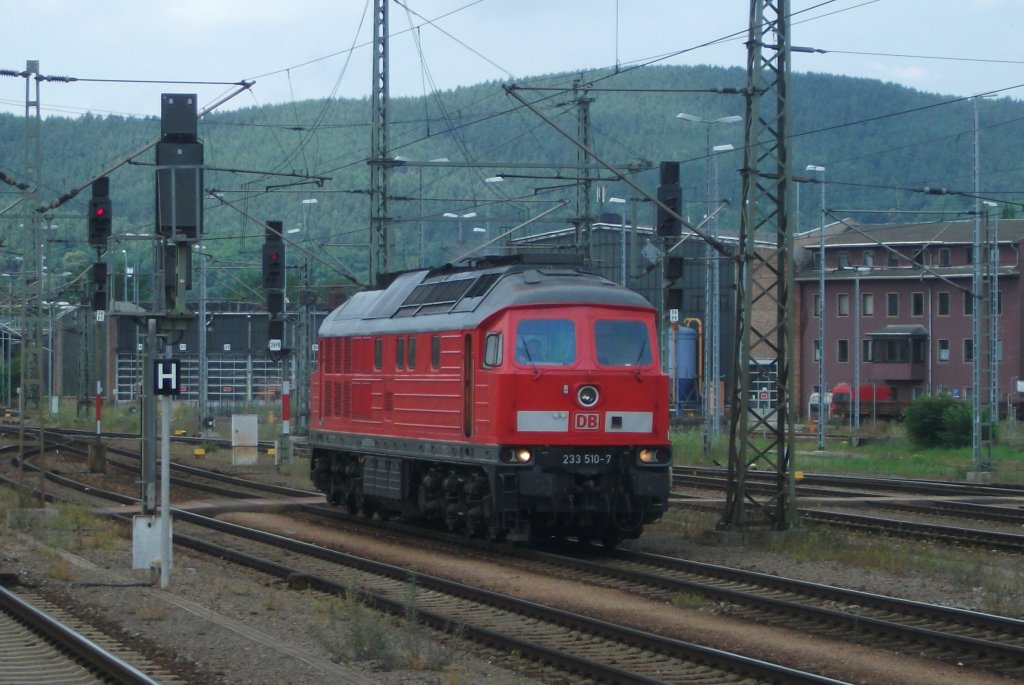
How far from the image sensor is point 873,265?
86250mm

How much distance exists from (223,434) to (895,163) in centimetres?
14898

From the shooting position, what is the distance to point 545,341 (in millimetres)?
20609

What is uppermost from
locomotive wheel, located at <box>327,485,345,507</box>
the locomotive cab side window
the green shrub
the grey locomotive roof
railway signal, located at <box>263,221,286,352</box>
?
railway signal, located at <box>263,221,286,352</box>

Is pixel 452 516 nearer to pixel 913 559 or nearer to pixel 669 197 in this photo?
pixel 913 559

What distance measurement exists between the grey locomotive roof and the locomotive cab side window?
332 mm

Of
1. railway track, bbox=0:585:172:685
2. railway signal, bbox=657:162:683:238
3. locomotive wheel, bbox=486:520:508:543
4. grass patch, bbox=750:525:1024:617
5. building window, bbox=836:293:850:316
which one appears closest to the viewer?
railway track, bbox=0:585:172:685

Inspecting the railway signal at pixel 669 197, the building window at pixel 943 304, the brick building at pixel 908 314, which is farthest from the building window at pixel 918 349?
the railway signal at pixel 669 197

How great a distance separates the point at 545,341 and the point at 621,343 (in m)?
1.15

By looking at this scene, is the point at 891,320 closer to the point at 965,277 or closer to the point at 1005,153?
the point at 965,277

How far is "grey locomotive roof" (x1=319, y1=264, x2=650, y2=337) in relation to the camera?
20844 millimetres

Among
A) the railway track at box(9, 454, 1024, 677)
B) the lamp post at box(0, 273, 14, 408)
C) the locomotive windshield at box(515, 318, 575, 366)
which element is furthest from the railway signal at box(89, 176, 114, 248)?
the lamp post at box(0, 273, 14, 408)

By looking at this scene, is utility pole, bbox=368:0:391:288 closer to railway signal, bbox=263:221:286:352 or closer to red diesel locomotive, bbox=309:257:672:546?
railway signal, bbox=263:221:286:352

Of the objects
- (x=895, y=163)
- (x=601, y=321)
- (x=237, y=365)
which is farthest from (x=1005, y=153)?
(x=601, y=321)

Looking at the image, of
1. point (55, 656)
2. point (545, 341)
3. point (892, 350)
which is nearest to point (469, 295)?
point (545, 341)
